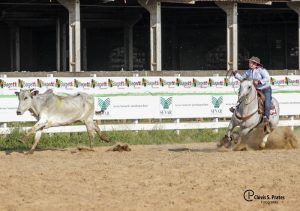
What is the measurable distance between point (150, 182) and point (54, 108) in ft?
20.2

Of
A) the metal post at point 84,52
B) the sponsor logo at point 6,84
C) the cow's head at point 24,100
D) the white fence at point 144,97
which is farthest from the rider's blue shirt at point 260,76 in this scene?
the metal post at point 84,52

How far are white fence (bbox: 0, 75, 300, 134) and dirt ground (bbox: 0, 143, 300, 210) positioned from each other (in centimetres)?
462

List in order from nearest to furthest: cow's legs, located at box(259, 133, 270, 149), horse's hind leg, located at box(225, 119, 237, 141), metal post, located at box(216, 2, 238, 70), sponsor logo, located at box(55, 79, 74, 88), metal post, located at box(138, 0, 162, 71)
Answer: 1. horse's hind leg, located at box(225, 119, 237, 141)
2. cow's legs, located at box(259, 133, 270, 149)
3. sponsor logo, located at box(55, 79, 74, 88)
4. metal post, located at box(138, 0, 162, 71)
5. metal post, located at box(216, 2, 238, 70)

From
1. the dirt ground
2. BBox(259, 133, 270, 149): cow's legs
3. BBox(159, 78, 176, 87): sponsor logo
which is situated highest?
BBox(159, 78, 176, 87): sponsor logo

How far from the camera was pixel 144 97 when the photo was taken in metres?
22.7

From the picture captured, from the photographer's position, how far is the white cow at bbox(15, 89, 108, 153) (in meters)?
17.9

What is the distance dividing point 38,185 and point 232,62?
2354 cm

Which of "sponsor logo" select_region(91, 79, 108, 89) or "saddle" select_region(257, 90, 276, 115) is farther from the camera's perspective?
"sponsor logo" select_region(91, 79, 108, 89)

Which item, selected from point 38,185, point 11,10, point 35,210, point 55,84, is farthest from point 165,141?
point 11,10

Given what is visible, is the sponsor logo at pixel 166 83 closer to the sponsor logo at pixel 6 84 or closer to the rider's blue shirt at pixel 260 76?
the sponsor logo at pixel 6 84

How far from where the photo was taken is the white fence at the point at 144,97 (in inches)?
844

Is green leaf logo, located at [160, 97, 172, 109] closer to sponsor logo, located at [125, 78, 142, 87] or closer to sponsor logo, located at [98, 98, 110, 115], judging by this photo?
sponsor logo, located at [125, 78, 142, 87]

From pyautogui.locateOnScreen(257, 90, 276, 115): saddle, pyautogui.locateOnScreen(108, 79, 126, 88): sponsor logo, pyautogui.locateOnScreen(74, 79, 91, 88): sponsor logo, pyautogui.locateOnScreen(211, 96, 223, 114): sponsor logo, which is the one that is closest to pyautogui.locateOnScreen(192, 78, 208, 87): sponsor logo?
pyautogui.locateOnScreen(211, 96, 223, 114): sponsor logo

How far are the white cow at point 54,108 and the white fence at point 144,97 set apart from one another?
112 inches
